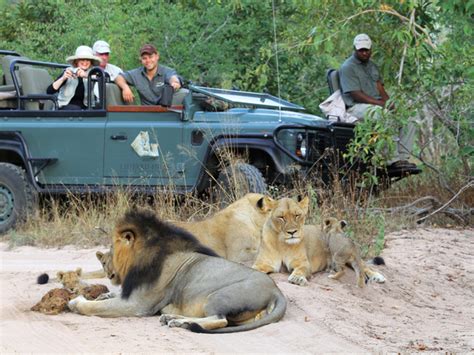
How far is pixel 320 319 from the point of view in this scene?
7.09m

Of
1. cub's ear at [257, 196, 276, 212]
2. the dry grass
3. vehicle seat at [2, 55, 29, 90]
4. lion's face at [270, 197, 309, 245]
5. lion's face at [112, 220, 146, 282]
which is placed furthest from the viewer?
vehicle seat at [2, 55, 29, 90]

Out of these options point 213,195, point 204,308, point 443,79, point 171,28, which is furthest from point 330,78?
point 204,308

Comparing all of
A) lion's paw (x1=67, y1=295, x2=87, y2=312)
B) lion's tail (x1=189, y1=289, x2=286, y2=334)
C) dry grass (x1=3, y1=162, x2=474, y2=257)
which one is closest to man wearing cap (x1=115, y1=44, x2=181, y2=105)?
dry grass (x1=3, y1=162, x2=474, y2=257)

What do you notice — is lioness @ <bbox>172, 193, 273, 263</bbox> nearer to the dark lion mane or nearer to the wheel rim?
the dark lion mane

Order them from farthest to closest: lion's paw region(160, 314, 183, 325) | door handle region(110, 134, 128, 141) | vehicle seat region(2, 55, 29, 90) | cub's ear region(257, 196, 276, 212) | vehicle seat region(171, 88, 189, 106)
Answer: vehicle seat region(2, 55, 29, 90), vehicle seat region(171, 88, 189, 106), door handle region(110, 134, 128, 141), cub's ear region(257, 196, 276, 212), lion's paw region(160, 314, 183, 325)

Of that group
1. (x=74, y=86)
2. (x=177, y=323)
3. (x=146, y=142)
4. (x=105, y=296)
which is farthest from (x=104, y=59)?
(x=177, y=323)

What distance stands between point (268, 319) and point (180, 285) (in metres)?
0.64

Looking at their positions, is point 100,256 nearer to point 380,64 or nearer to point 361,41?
point 361,41

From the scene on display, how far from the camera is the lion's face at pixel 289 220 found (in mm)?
8242

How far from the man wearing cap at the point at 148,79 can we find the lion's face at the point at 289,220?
3.83m

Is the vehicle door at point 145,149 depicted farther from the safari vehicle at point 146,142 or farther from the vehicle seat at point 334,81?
the vehicle seat at point 334,81

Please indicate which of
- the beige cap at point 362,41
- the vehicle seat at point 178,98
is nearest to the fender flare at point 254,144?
the vehicle seat at point 178,98

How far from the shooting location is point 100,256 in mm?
7715

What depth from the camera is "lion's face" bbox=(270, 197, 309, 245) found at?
27.0ft
